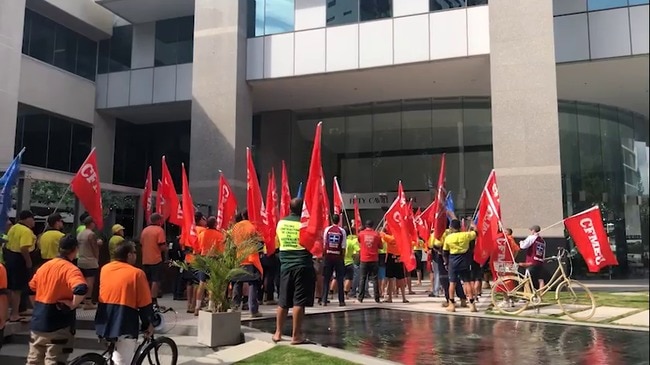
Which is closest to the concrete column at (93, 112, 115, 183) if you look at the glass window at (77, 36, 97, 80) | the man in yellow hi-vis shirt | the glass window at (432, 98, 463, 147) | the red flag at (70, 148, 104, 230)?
the glass window at (77, 36, 97, 80)

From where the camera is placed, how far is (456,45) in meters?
18.9

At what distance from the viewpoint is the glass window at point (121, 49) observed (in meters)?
25.1

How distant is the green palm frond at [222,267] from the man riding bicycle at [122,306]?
189cm

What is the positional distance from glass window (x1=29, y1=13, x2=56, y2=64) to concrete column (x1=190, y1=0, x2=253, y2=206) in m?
6.29

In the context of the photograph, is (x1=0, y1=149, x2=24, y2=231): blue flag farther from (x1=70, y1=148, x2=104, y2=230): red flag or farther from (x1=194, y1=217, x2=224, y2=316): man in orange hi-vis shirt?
(x1=194, y1=217, x2=224, y2=316): man in orange hi-vis shirt

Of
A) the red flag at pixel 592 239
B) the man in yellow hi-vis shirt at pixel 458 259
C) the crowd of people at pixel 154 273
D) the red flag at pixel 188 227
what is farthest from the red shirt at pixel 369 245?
the red flag at pixel 592 239

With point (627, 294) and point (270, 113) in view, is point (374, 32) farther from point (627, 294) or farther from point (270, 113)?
point (627, 294)

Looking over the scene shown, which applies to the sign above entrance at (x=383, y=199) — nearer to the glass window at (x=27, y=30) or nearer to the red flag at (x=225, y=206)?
the red flag at (x=225, y=206)

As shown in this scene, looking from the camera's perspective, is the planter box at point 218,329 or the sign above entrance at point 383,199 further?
the sign above entrance at point 383,199

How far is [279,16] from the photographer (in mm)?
21438

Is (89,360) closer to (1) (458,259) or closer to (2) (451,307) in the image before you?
(1) (458,259)

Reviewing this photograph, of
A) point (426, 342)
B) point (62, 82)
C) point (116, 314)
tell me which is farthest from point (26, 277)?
point (62, 82)

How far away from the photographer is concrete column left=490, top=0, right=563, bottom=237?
56.3 ft

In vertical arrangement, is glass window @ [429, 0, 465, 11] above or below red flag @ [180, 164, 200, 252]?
above
